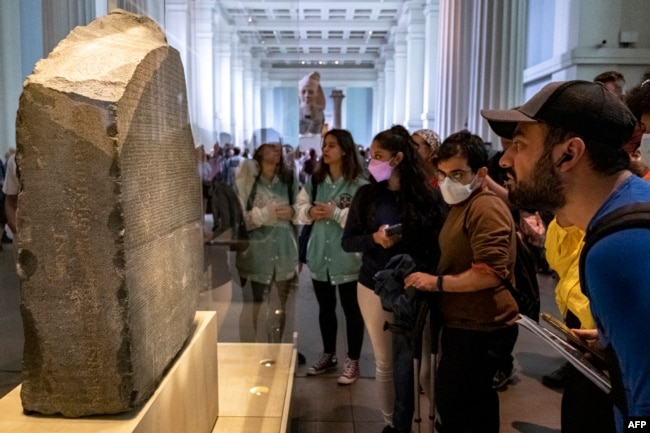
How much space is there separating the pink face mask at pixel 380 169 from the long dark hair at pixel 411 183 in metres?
0.05

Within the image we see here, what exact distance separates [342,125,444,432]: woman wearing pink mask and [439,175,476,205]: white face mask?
51 cm

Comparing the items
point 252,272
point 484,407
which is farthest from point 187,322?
point 252,272

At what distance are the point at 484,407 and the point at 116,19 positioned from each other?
2.17 metres

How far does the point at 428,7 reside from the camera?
43.9 feet

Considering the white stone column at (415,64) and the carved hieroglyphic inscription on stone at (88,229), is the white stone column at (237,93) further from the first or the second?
the white stone column at (415,64)

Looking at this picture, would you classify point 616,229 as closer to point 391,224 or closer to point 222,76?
point 391,224

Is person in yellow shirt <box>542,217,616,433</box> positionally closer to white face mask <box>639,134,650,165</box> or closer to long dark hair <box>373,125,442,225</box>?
white face mask <box>639,134,650,165</box>

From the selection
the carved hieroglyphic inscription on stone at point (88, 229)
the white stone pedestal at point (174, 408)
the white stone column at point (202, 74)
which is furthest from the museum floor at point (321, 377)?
the carved hieroglyphic inscription on stone at point (88, 229)

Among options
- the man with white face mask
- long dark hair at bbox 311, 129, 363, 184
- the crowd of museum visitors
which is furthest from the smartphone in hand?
long dark hair at bbox 311, 129, 363, 184

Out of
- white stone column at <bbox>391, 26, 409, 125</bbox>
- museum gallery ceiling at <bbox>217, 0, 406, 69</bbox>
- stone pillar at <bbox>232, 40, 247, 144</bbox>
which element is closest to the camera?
stone pillar at <bbox>232, 40, 247, 144</bbox>

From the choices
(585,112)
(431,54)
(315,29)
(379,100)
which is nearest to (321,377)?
(585,112)

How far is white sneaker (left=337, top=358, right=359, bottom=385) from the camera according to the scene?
4062 millimetres

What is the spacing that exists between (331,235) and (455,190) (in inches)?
63.6

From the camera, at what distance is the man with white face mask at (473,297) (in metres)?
2.42
